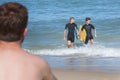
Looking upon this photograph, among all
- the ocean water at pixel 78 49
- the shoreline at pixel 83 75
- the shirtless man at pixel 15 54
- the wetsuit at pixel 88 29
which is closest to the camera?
the shirtless man at pixel 15 54

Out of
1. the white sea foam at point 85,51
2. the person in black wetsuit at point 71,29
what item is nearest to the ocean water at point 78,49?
the white sea foam at point 85,51

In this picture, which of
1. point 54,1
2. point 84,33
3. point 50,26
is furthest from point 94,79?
point 54,1

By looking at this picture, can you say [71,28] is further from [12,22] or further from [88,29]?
[12,22]

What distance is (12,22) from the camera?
7.86 ft

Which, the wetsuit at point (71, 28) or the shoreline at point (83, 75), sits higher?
the shoreline at point (83, 75)

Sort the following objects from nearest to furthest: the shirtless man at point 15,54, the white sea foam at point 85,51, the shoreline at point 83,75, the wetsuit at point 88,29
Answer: the shirtless man at point 15,54 → the shoreline at point 83,75 → the white sea foam at point 85,51 → the wetsuit at point 88,29

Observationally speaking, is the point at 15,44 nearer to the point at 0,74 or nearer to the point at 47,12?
the point at 0,74

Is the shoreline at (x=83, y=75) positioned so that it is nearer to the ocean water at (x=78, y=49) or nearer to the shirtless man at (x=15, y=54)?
the ocean water at (x=78, y=49)

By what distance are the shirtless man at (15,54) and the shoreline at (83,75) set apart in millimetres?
6950

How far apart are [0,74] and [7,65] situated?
2.4 inches

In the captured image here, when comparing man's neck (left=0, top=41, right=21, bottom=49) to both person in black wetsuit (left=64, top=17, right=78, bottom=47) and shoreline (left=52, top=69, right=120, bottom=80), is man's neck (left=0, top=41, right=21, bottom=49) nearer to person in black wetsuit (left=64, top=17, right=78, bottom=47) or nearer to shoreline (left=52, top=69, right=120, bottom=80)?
shoreline (left=52, top=69, right=120, bottom=80)

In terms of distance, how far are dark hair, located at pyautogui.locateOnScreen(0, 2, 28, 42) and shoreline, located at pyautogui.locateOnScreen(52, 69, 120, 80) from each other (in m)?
6.95

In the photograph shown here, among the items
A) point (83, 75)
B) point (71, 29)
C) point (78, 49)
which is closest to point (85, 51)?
point (78, 49)

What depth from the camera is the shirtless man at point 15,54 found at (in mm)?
2350
